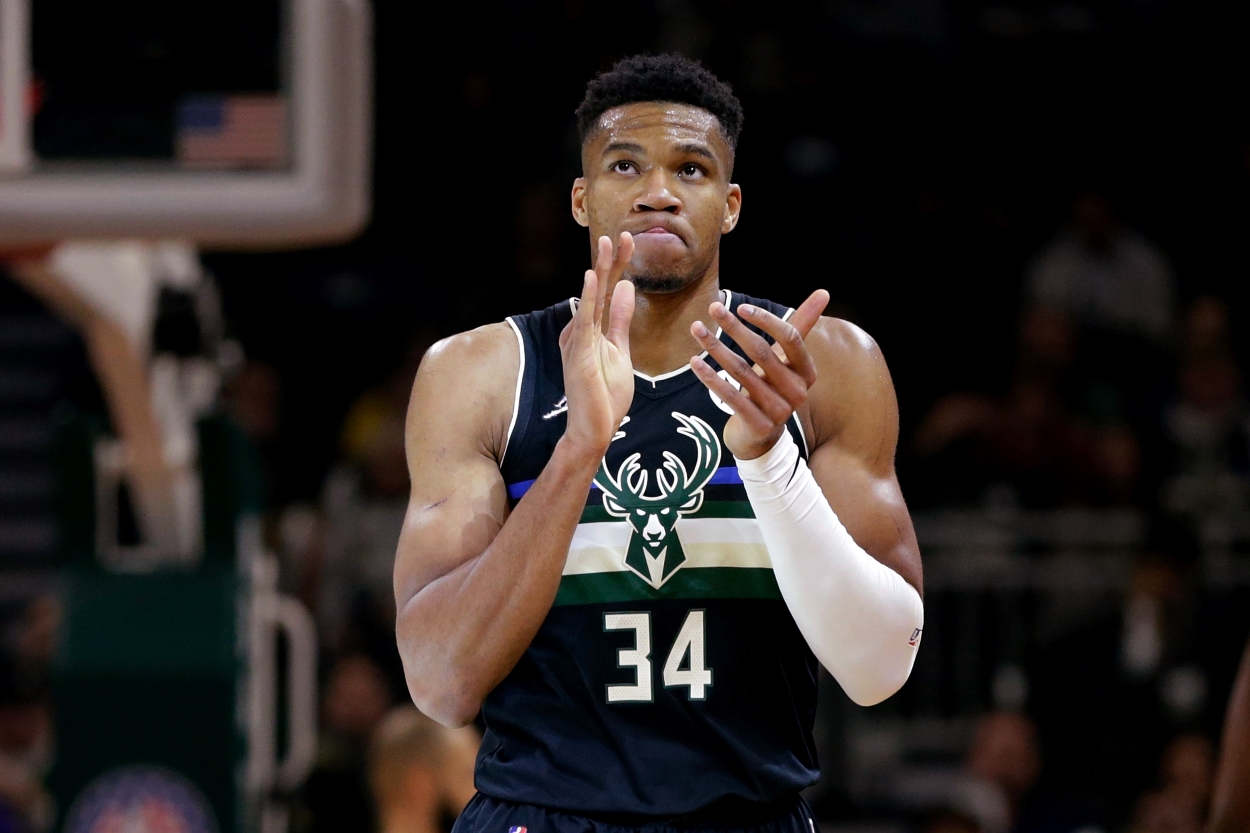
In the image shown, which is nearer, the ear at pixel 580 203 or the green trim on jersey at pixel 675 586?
the green trim on jersey at pixel 675 586

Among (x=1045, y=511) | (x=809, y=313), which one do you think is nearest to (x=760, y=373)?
(x=809, y=313)

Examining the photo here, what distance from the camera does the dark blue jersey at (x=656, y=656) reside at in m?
2.93

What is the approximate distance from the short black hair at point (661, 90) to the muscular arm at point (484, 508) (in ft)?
1.32

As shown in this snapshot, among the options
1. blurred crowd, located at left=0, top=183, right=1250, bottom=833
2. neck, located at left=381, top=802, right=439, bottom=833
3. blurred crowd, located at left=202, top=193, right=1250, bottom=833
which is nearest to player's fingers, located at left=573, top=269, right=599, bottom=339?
neck, located at left=381, top=802, right=439, bottom=833

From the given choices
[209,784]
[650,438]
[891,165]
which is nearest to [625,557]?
[650,438]

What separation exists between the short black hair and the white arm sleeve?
26.7 inches

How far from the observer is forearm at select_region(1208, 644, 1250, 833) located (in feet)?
10.5

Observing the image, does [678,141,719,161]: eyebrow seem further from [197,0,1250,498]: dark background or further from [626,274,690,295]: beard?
[197,0,1250,498]: dark background

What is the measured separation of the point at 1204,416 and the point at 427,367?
21.6ft

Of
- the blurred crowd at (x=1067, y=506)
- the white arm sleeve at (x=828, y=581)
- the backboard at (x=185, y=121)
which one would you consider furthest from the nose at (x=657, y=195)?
the blurred crowd at (x=1067, y=506)

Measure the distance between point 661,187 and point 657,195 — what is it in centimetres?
2

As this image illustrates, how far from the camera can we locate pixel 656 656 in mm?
2949

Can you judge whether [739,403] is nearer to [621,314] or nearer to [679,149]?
[621,314]

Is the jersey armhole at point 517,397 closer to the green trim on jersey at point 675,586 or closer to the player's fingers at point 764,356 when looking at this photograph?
the green trim on jersey at point 675,586
